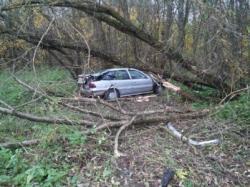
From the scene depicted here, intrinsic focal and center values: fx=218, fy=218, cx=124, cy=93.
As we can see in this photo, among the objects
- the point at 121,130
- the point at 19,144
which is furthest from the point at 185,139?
the point at 19,144

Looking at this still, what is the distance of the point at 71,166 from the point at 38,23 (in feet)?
38.1

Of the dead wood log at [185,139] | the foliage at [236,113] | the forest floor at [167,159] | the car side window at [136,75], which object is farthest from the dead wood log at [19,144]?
the car side window at [136,75]

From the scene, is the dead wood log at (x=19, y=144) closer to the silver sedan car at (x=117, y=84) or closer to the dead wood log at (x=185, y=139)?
the dead wood log at (x=185, y=139)

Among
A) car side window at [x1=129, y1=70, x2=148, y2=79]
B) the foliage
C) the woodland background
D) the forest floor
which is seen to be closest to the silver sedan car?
car side window at [x1=129, y1=70, x2=148, y2=79]

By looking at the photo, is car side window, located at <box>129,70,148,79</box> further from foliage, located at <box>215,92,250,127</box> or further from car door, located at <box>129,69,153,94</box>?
foliage, located at <box>215,92,250,127</box>

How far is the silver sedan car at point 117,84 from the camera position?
911 centimetres

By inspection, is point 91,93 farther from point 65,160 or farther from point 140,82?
point 65,160

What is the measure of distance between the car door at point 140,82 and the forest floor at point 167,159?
4.94m

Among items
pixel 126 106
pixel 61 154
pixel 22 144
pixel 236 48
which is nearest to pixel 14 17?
pixel 126 106

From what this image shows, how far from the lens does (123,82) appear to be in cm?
988

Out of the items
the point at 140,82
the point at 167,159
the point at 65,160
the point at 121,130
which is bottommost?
the point at 167,159

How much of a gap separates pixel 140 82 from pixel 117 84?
4.57 ft

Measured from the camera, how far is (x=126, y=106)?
27.2 feet

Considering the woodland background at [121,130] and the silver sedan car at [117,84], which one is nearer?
the woodland background at [121,130]
